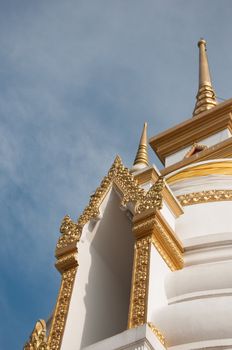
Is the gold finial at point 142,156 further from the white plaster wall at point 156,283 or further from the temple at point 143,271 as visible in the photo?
the white plaster wall at point 156,283

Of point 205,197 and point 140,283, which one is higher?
point 205,197

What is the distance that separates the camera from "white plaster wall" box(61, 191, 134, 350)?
5.93 metres

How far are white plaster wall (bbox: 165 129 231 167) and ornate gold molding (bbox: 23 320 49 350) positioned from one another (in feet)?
23.6

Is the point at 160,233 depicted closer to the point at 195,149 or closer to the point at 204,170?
the point at 204,170

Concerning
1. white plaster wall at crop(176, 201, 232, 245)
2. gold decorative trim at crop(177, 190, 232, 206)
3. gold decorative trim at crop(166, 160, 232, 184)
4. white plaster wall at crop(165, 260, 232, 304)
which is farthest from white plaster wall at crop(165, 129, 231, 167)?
white plaster wall at crop(165, 260, 232, 304)

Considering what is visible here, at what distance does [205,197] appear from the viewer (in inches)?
303


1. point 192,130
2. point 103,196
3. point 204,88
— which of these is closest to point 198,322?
point 103,196

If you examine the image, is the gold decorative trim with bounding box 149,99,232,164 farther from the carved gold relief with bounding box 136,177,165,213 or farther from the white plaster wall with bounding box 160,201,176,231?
the carved gold relief with bounding box 136,177,165,213

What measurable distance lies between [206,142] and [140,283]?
7218 millimetres

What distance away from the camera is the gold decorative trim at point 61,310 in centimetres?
567

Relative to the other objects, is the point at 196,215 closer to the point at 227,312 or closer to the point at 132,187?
the point at 132,187

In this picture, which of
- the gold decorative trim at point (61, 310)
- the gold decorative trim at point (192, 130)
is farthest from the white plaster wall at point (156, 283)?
the gold decorative trim at point (192, 130)

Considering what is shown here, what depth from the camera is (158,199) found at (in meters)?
6.34

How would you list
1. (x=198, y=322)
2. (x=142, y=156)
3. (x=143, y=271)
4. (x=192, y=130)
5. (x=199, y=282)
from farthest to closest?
1. (x=192, y=130)
2. (x=142, y=156)
3. (x=199, y=282)
4. (x=143, y=271)
5. (x=198, y=322)
